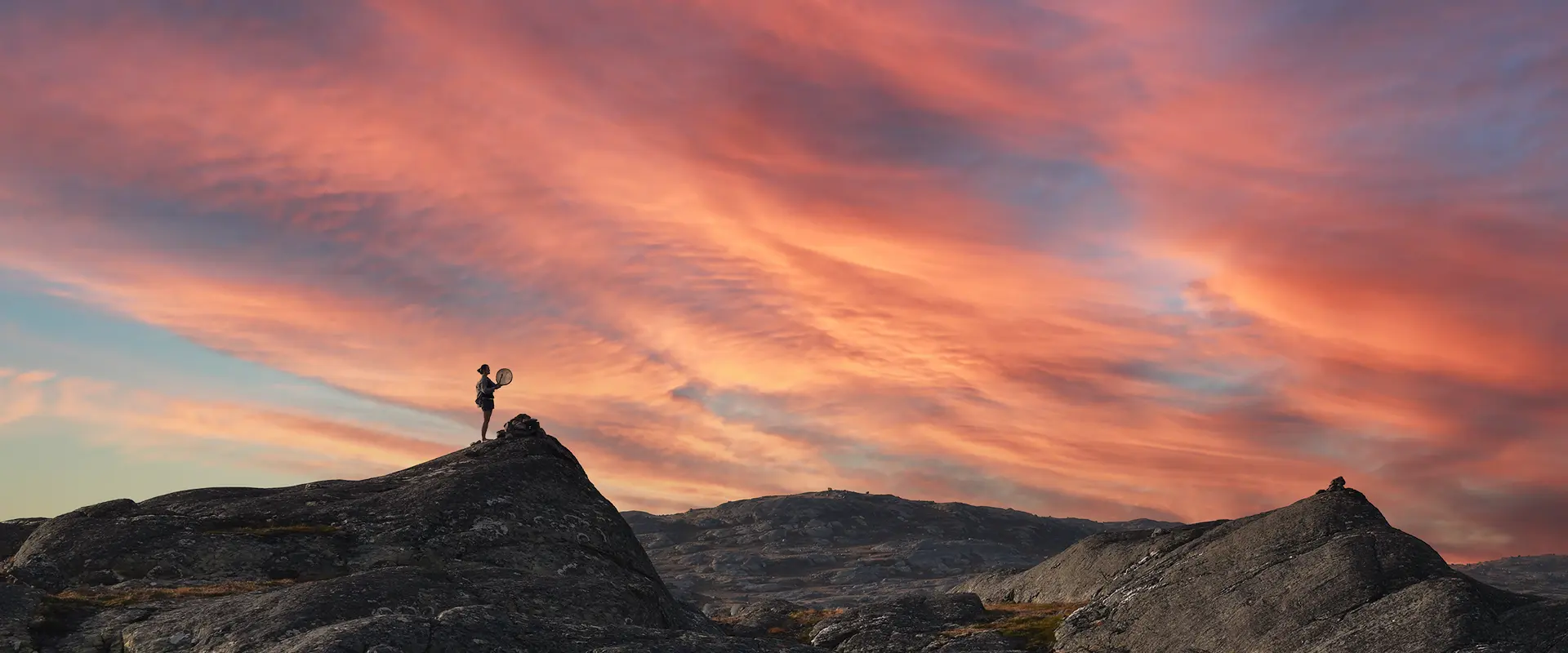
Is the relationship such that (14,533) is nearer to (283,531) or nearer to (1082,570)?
(283,531)

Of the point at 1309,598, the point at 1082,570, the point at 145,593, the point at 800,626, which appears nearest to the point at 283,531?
the point at 145,593

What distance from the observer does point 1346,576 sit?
4094 centimetres

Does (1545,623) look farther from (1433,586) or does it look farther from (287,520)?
(287,520)

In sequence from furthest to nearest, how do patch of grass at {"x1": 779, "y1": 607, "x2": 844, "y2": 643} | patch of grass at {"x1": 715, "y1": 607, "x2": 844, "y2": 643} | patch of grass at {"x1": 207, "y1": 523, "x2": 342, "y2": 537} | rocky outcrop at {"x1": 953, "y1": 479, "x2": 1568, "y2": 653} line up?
patch of grass at {"x1": 715, "y1": 607, "x2": 844, "y2": 643}
patch of grass at {"x1": 779, "y1": 607, "x2": 844, "y2": 643}
patch of grass at {"x1": 207, "y1": 523, "x2": 342, "y2": 537}
rocky outcrop at {"x1": 953, "y1": 479, "x2": 1568, "y2": 653}

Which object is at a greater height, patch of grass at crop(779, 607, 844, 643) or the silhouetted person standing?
the silhouetted person standing

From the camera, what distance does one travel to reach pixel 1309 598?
41.1m

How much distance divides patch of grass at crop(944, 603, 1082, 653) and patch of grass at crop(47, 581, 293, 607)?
33.7 m

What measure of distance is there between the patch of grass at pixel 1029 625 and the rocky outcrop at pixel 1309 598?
2.67 m

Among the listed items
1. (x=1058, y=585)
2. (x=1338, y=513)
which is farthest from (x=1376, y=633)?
(x=1058, y=585)

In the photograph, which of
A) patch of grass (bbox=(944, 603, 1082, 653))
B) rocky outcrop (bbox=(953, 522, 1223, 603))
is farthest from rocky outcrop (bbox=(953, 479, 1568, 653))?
rocky outcrop (bbox=(953, 522, 1223, 603))

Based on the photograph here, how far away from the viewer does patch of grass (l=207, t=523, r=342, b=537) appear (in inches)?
1578

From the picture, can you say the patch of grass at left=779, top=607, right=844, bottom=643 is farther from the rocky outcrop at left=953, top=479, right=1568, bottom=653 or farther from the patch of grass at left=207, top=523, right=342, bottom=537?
the patch of grass at left=207, top=523, right=342, bottom=537

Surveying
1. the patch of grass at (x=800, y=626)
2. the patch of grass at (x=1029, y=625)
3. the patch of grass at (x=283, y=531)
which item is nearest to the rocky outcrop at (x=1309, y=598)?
the patch of grass at (x=1029, y=625)

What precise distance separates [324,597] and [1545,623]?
1530 inches
